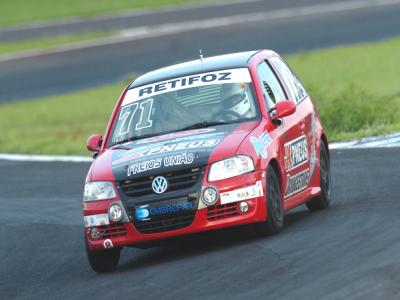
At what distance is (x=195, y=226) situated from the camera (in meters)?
9.38

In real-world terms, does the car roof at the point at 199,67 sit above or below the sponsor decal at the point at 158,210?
above

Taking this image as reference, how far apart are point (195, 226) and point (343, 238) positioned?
1.08m

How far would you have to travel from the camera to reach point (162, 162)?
9453mm

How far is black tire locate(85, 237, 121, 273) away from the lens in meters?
9.79

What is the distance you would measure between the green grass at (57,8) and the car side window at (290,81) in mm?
28405

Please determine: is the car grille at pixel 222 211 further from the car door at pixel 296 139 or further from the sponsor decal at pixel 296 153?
the sponsor decal at pixel 296 153

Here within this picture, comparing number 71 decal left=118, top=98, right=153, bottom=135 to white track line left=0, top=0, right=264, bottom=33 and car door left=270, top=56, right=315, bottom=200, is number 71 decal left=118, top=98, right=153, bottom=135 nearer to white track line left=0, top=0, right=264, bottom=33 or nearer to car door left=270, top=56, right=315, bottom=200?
car door left=270, top=56, right=315, bottom=200

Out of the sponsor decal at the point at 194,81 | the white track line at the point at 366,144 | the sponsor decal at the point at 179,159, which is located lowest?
the white track line at the point at 366,144

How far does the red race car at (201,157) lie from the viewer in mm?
9391

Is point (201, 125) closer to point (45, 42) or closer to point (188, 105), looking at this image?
point (188, 105)

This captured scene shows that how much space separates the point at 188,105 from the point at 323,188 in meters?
1.76

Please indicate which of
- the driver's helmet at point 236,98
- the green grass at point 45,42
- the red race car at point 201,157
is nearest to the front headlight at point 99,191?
the red race car at point 201,157

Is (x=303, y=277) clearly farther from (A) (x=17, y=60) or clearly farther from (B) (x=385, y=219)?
(A) (x=17, y=60)

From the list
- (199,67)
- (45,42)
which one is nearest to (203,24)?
(45,42)
